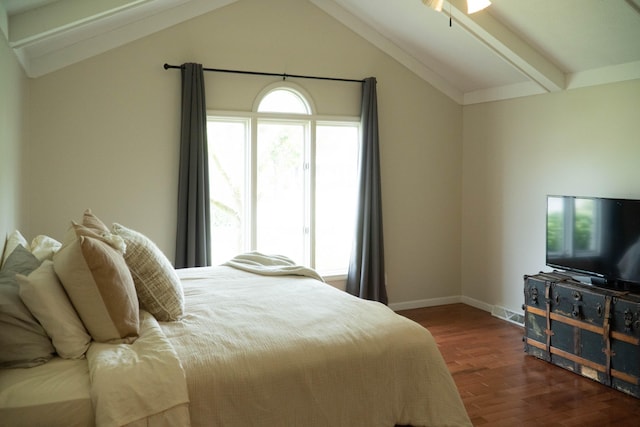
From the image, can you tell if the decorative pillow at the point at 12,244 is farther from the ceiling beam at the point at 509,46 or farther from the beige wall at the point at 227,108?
the ceiling beam at the point at 509,46

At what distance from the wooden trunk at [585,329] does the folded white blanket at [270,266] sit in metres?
1.81

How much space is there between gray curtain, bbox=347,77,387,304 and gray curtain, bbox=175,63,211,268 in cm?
154

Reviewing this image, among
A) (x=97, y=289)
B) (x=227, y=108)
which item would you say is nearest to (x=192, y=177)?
(x=227, y=108)

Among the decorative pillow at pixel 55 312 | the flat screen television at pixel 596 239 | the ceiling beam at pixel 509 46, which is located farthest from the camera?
the ceiling beam at pixel 509 46

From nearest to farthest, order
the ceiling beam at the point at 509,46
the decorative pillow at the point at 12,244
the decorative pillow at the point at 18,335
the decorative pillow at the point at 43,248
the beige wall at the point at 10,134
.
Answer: the decorative pillow at the point at 18,335, the decorative pillow at the point at 43,248, the decorative pillow at the point at 12,244, the beige wall at the point at 10,134, the ceiling beam at the point at 509,46

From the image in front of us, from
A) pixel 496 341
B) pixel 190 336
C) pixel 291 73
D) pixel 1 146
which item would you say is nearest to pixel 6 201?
pixel 1 146

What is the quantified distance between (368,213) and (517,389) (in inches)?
85.7

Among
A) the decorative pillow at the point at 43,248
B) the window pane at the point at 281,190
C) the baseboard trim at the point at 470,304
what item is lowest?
the baseboard trim at the point at 470,304

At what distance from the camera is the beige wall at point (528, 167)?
13.2 feet

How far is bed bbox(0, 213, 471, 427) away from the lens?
176 centimetres

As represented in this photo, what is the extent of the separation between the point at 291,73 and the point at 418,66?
1426 mm

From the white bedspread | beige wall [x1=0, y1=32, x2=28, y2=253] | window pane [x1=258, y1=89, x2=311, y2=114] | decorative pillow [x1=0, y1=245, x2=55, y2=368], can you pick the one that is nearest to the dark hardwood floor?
the white bedspread

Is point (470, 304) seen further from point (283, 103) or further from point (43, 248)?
point (43, 248)

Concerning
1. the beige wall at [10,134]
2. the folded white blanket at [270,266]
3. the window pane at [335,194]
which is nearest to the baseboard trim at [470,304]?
the window pane at [335,194]
